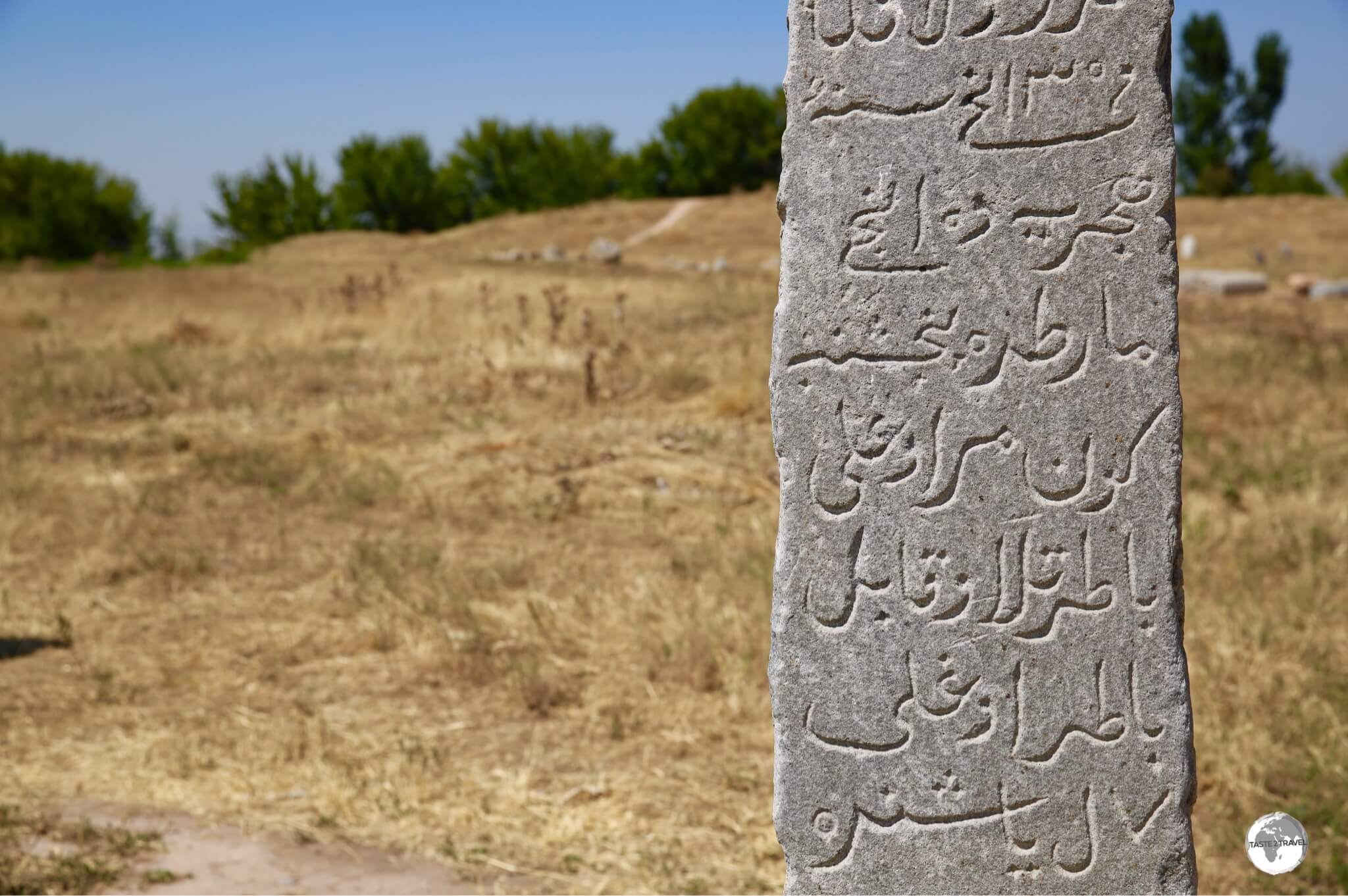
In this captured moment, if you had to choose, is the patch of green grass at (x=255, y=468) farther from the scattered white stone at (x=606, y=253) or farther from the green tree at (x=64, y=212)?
the green tree at (x=64, y=212)

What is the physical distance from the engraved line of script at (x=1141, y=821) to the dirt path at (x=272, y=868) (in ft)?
4.95

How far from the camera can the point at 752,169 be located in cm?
4447

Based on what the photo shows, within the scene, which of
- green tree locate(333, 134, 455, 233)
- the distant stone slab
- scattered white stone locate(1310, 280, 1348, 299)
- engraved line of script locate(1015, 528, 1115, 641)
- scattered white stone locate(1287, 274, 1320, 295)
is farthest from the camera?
green tree locate(333, 134, 455, 233)

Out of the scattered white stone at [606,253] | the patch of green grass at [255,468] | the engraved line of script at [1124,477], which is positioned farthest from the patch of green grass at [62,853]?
the scattered white stone at [606,253]

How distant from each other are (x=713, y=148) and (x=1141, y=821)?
43132mm

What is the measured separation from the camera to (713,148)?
44125 millimetres

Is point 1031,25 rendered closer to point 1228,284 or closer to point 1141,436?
point 1141,436

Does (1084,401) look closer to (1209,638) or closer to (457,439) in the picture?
(1209,638)

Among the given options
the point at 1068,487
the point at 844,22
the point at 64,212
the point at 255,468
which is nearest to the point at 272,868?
the point at 1068,487

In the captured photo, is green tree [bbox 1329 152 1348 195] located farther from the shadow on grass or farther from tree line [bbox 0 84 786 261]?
the shadow on grass

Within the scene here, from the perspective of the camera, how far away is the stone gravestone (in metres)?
2.35

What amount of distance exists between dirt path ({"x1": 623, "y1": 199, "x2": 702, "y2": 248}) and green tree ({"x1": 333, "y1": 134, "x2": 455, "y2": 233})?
10663 mm

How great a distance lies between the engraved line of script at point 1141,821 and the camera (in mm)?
2498

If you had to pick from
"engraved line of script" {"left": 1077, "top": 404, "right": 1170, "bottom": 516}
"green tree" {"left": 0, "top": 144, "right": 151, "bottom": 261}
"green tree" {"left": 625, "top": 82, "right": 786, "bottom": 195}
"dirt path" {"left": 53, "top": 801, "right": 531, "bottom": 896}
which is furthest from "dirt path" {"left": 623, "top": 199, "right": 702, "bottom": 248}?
"engraved line of script" {"left": 1077, "top": 404, "right": 1170, "bottom": 516}
